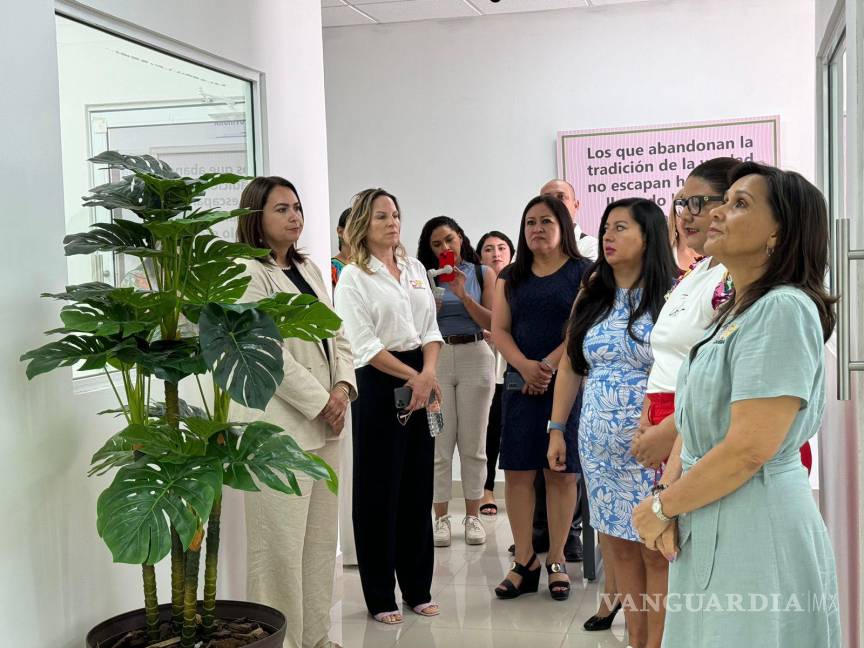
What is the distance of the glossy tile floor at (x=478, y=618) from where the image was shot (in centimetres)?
369

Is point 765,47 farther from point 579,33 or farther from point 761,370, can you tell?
point 761,370

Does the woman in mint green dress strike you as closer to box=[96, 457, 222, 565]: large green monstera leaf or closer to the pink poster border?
box=[96, 457, 222, 565]: large green monstera leaf

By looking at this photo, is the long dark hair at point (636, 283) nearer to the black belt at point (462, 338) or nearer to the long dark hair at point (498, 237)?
the black belt at point (462, 338)

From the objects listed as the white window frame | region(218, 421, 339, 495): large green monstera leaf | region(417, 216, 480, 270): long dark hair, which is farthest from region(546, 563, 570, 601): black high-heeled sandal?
the white window frame

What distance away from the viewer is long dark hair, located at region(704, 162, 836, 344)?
1.82m

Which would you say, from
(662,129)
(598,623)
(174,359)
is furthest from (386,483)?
(662,129)

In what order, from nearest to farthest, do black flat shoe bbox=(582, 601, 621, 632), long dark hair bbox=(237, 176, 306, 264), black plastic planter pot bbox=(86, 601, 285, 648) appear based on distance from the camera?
1. black plastic planter pot bbox=(86, 601, 285, 648)
2. long dark hair bbox=(237, 176, 306, 264)
3. black flat shoe bbox=(582, 601, 621, 632)

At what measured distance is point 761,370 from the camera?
173 cm

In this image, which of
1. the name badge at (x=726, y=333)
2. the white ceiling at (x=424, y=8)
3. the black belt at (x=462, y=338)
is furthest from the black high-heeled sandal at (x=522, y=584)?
the white ceiling at (x=424, y=8)

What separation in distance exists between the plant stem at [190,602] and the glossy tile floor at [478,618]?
129 centimetres

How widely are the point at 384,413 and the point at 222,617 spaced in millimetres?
1315

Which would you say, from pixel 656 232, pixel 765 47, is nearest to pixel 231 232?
pixel 656 232

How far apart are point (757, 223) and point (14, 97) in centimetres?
180

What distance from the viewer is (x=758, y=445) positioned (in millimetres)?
1739
